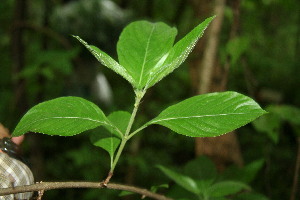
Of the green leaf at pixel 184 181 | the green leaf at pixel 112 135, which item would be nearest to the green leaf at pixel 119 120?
the green leaf at pixel 112 135

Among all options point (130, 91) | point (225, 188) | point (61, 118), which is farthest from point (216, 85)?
point (130, 91)

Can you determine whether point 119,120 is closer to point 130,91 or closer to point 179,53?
point 179,53

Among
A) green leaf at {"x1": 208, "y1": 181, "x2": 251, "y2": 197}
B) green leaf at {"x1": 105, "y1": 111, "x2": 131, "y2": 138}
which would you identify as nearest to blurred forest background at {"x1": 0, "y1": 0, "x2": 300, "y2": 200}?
green leaf at {"x1": 208, "y1": 181, "x2": 251, "y2": 197}

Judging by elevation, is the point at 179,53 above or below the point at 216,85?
above

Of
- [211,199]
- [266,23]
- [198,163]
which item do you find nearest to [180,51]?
[211,199]

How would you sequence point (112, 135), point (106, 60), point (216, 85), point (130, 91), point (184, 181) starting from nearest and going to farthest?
point (106, 60) < point (112, 135) < point (184, 181) < point (216, 85) < point (130, 91)

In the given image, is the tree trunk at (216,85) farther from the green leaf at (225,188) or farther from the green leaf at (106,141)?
the green leaf at (106,141)
